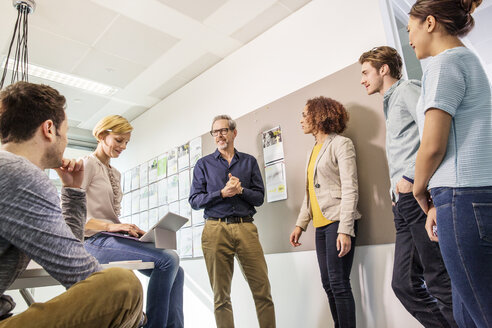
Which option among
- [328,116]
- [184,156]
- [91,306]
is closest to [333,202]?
[328,116]

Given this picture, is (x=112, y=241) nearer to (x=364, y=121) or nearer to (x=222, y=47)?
(x=364, y=121)

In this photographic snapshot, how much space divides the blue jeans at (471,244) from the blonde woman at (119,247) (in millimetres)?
1251

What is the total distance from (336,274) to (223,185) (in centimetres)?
→ 98

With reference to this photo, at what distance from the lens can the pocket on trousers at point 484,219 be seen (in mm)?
841

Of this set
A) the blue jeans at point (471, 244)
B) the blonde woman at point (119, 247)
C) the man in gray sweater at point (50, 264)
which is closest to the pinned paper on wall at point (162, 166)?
the blonde woman at point (119, 247)

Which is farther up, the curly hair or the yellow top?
the curly hair

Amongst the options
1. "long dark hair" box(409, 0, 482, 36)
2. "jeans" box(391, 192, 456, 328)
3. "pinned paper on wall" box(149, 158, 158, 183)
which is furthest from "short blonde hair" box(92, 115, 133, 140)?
"pinned paper on wall" box(149, 158, 158, 183)

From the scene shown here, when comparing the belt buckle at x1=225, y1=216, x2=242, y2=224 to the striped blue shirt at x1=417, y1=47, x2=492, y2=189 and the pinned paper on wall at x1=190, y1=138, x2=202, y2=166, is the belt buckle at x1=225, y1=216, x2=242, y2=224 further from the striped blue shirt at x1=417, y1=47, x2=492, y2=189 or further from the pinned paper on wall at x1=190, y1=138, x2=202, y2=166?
the striped blue shirt at x1=417, y1=47, x2=492, y2=189

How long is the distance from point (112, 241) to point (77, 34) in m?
2.32

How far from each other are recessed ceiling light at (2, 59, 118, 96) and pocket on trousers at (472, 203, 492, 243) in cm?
406

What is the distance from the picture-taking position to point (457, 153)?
0.96 meters

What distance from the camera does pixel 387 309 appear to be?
209 centimetres

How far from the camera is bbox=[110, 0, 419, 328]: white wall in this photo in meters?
2.20

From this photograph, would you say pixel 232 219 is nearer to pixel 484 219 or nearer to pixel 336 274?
pixel 336 274
